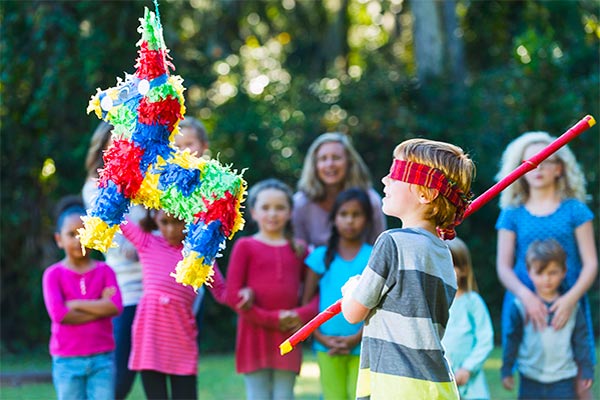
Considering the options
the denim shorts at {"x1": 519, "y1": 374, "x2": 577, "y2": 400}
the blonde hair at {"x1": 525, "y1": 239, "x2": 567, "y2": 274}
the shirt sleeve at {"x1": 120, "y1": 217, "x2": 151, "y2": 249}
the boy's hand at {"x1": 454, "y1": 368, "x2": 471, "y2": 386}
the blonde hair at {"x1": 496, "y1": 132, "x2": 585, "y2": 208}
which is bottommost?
the denim shorts at {"x1": 519, "y1": 374, "x2": 577, "y2": 400}

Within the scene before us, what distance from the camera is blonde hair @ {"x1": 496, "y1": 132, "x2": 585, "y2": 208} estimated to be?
5.05 meters

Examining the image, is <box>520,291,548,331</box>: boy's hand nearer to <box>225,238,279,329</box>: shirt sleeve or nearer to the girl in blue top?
the girl in blue top

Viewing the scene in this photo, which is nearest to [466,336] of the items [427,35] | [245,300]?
[245,300]

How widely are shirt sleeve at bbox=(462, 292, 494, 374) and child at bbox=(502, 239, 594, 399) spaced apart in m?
0.23

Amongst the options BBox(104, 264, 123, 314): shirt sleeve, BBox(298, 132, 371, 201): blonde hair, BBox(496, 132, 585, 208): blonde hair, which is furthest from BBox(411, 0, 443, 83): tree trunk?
BBox(104, 264, 123, 314): shirt sleeve

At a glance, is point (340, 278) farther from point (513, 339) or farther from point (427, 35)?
point (427, 35)

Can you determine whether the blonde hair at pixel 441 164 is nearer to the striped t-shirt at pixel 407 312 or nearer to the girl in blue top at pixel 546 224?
the striped t-shirt at pixel 407 312

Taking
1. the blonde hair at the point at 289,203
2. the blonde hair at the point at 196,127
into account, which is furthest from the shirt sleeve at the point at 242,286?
the blonde hair at the point at 196,127

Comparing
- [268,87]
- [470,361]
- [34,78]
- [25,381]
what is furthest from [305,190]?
[268,87]

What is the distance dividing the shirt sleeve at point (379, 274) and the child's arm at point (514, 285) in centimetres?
209

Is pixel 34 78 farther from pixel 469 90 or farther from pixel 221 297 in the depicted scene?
pixel 221 297

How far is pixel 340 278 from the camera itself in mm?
4910

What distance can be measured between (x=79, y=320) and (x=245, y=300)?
755mm

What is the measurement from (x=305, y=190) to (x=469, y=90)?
6422mm
